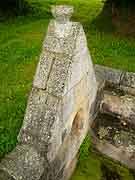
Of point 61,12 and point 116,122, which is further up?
point 61,12

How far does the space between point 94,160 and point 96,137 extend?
1.69 ft

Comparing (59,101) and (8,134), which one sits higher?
(59,101)

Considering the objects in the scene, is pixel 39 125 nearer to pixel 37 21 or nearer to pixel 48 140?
pixel 48 140

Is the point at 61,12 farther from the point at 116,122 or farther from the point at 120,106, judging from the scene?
the point at 116,122

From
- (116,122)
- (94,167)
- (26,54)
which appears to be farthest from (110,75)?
(26,54)

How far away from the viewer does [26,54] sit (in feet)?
36.6

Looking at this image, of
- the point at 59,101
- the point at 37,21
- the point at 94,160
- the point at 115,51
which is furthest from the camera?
the point at 37,21

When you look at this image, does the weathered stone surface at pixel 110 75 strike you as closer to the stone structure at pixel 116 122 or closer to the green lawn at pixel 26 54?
the stone structure at pixel 116 122

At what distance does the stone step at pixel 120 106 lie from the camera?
6.86 m

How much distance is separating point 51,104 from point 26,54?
6.63 meters

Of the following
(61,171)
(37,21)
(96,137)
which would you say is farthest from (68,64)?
(37,21)

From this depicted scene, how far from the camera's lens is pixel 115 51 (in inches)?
464

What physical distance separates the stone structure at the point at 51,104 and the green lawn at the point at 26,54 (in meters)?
1.14

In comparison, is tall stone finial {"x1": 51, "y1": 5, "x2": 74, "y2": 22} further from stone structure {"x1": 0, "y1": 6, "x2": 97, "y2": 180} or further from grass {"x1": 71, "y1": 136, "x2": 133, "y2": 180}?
grass {"x1": 71, "y1": 136, "x2": 133, "y2": 180}
